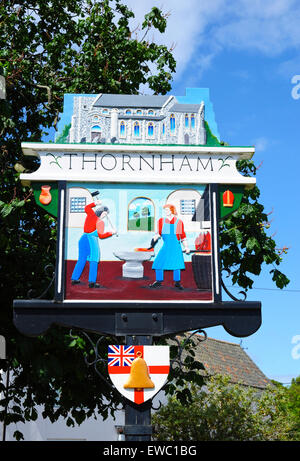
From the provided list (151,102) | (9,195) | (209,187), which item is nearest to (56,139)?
A: (151,102)

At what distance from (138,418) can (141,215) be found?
9.15ft

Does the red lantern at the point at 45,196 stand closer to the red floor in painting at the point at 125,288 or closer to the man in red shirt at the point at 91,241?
the man in red shirt at the point at 91,241

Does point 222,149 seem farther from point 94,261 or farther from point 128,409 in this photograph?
point 128,409

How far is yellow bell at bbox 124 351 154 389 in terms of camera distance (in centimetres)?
807

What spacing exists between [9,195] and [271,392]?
1180cm

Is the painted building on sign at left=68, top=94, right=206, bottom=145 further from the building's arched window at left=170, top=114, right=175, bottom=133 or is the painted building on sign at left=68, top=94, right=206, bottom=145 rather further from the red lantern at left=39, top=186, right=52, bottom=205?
the red lantern at left=39, top=186, right=52, bottom=205

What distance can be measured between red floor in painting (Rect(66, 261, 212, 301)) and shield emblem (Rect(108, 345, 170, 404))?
72cm

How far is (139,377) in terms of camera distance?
809 centimetres

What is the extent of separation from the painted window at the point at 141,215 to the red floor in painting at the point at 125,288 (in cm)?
61

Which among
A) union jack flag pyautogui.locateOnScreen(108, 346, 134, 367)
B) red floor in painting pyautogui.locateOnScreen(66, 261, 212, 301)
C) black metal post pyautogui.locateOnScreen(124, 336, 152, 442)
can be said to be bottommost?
black metal post pyautogui.locateOnScreen(124, 336, 152, 442)

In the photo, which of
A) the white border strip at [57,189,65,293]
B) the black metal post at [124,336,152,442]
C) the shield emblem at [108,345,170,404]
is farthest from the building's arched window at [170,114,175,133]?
the shield emblem at [108,345,170,404]

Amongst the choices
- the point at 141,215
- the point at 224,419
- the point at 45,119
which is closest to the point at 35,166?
the point at 45,119

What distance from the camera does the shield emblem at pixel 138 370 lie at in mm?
8086
